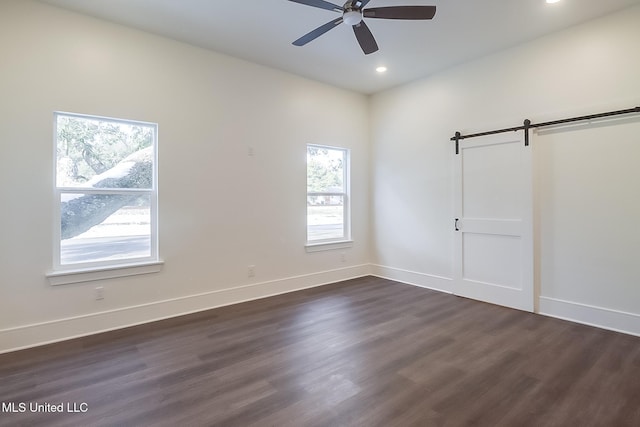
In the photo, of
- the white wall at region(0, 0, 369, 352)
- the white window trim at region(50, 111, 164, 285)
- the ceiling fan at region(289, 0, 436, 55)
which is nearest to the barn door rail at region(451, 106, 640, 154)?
the white wall at region(0, 0, 369, 352)

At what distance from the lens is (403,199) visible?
5113 millimetres

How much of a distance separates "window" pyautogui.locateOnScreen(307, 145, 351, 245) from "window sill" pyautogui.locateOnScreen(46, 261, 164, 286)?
2.18 metres

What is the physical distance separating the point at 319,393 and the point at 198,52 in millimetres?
3793

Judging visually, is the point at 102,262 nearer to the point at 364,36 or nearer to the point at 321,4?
the point at 321,4

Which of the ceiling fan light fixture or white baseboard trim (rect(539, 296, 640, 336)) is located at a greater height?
the ceiling fan light fixture

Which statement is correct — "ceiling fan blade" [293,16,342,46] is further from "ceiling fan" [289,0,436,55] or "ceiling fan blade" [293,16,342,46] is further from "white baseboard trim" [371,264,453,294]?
"white baseboard trim" [371,264,453,294]

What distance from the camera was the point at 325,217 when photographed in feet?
16.9

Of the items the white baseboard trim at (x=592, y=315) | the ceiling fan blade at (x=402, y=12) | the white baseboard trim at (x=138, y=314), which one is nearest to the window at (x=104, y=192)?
the white baseboard trim at (x=138, y=314)

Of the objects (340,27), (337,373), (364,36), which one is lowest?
(337,373)

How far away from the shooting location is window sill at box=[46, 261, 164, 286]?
300 centimetres

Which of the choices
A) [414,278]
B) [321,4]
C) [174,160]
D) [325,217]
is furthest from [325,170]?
[321,4]

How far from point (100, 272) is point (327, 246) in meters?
2.94

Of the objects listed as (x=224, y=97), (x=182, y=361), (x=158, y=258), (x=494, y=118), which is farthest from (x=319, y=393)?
(x=494, y=118)

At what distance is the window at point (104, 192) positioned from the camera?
311 centimetres
